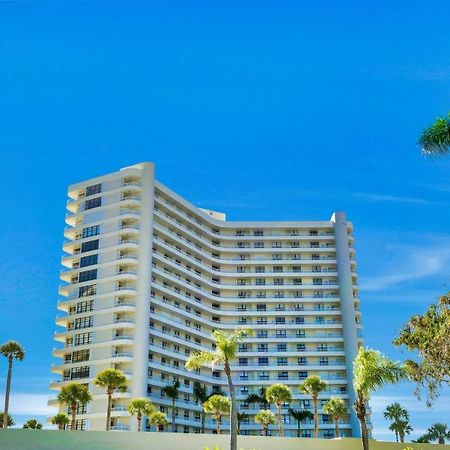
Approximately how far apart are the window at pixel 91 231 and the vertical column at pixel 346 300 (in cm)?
4627

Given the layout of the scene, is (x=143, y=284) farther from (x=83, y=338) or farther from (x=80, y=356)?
(x=80, y=356)

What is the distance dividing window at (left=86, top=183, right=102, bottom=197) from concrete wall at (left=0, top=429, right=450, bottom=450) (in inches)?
2277

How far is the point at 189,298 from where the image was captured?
4387 inches

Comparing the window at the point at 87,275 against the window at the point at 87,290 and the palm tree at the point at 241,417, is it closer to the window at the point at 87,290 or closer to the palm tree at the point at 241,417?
the window at the point at 87,290

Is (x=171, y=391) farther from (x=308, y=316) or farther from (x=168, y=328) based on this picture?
(x=308, y=316)

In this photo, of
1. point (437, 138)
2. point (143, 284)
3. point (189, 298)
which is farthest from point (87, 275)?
point (437, 138)

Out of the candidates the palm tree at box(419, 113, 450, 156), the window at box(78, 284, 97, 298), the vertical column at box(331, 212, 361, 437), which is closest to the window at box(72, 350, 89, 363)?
the window at box(78, 284, 97, 298)

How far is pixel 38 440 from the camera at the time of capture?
5034 cm

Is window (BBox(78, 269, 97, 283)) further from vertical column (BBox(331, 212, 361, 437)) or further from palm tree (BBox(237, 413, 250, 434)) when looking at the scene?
vertical column (BBox(331, 212, 361, 437))

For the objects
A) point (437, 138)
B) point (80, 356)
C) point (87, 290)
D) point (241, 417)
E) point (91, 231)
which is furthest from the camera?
point (91, 231)

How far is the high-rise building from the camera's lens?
9669 cm

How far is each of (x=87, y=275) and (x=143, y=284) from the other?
988cm

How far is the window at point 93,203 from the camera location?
346 feet

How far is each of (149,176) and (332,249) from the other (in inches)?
1576
